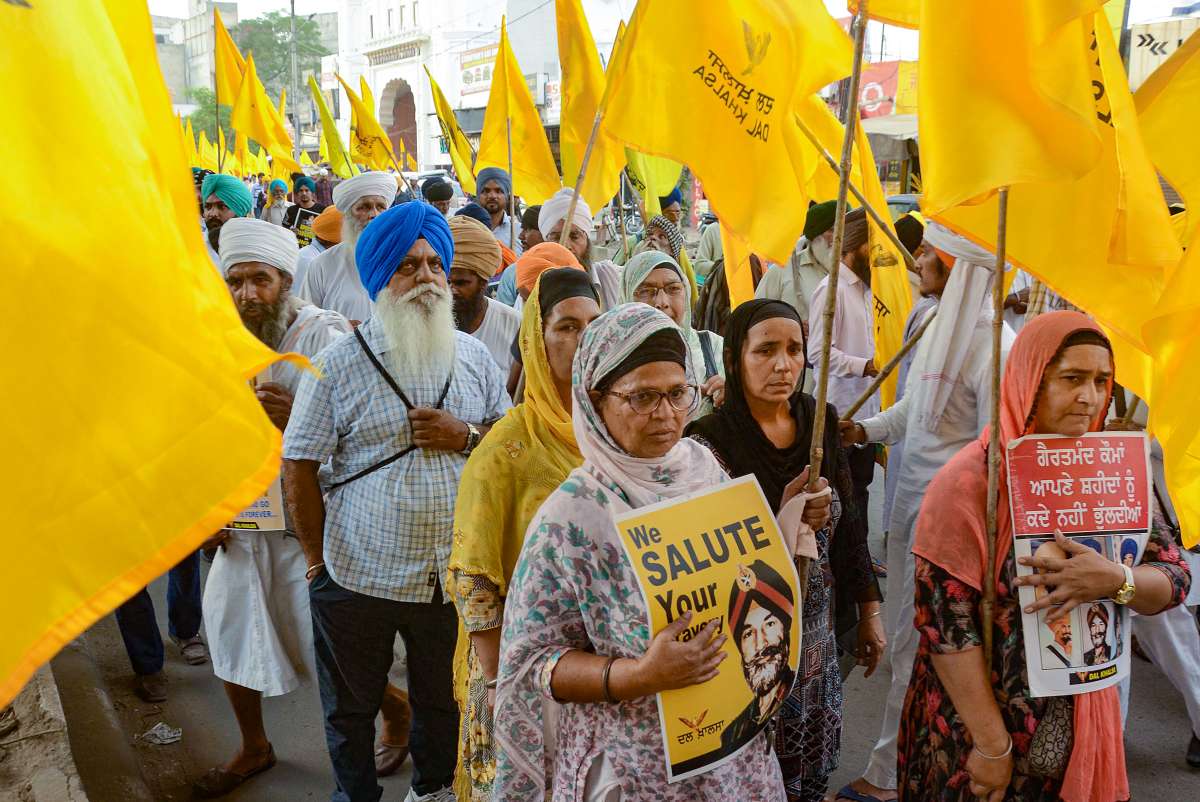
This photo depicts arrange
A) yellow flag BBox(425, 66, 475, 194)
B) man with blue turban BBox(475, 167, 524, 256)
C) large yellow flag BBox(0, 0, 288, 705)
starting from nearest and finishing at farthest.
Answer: large yellow flag BBox(0, 0, 288, 705), man with blue turban BBox(475, 167, 524, 256), yellow flag BBox(425, 66, 475, 194)

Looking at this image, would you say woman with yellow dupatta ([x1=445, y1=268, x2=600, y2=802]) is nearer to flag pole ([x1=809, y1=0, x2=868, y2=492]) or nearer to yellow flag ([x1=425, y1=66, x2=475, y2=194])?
flag pole ([x1=809, y1=0, x2=868, y2=492])

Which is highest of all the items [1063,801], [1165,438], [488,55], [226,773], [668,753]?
[488,55]

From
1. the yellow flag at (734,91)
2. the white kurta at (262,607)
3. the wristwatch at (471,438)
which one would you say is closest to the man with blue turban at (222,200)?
the white kurta at (262,607)

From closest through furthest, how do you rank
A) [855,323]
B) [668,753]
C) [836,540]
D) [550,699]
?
[668,753] < [550,699] < [836,540] < [855,323]

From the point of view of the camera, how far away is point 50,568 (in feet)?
3.23

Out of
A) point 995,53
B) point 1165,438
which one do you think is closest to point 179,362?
point 995,53

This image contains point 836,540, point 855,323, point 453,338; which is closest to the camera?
point 836,540

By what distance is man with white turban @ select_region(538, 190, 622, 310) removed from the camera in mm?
4910

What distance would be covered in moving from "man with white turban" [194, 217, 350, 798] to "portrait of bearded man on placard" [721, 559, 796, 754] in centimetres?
201

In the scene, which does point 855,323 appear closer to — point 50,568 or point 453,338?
point 453,338

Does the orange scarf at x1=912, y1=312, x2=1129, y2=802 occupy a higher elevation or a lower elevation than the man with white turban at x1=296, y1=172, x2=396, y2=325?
lower

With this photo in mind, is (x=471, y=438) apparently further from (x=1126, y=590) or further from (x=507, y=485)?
(x=1126, y=590)

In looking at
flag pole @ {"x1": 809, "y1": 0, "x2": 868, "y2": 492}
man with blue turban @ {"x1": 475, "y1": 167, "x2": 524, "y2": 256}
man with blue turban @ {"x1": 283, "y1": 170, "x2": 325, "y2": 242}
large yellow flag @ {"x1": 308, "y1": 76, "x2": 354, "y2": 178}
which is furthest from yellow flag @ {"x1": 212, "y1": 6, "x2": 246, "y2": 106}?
flag pole @ {"x1": 809, "y1": 0, "x2": 868, "y2": 492}

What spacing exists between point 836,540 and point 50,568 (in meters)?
2.24
